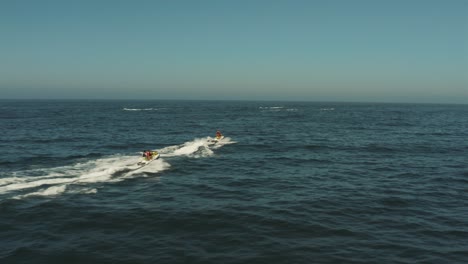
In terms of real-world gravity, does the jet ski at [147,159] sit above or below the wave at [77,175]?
above

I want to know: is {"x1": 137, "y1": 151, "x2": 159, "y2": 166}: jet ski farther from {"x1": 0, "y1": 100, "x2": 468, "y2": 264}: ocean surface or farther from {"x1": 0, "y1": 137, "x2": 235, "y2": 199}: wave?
{"x1": 0, "y1": 100, "x2": 468, "y2": 264}: ocean surface

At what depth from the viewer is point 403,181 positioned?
3372cm

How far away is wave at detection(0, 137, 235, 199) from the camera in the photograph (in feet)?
94.4

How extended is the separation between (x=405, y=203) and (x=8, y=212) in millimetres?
28566

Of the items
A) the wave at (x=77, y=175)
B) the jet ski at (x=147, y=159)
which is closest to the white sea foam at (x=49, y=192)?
the wave at (x=77, y=175)

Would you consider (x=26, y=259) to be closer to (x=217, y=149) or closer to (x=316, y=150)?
(x=217, y=149)

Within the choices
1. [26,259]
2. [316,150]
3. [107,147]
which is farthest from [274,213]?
[107,147]

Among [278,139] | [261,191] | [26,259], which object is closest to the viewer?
[26,259]

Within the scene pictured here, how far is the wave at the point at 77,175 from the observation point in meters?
28.8

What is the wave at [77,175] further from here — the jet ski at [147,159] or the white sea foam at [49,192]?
the jet ski at [147,159]

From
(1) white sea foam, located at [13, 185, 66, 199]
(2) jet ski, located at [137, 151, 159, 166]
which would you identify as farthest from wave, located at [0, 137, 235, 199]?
(2) jet ski, located at [137, 151, 159, 166]

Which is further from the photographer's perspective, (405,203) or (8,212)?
(405,203)

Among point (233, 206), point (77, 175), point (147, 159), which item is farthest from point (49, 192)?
point (233, 206)

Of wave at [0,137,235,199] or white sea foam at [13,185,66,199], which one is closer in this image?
white sea foam at [13,185,66,199]
